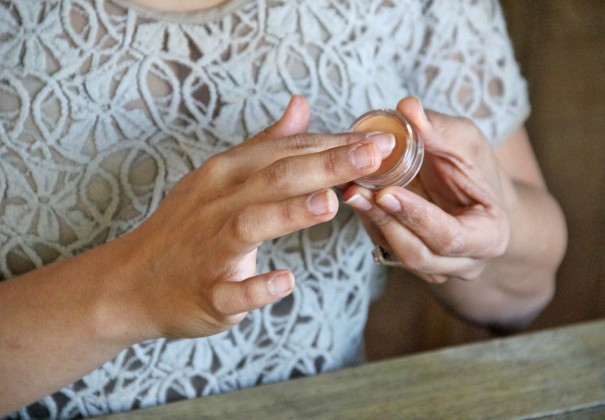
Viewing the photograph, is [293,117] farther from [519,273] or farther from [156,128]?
[519,273]

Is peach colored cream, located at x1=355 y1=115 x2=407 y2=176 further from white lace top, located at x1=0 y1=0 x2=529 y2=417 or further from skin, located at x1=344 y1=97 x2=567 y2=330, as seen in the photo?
white lace top, located at x1=0 y1=0 x2=529 y2=417

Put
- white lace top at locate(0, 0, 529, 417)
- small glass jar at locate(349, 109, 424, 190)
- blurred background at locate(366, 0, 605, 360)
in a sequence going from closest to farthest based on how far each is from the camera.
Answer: small glass jar at locate(349, 109, 424, 190) → white lace top at locate(0, 0, 529, 417) → blurred background at locate(366, 0, 605, 360)

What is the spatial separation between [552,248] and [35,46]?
25.4 inches

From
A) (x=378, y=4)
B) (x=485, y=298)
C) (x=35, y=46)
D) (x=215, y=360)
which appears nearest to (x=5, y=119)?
(x=35, y=46)

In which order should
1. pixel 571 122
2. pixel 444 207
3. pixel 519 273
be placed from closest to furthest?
pixel 444 207 → pixel 519 273 → pixel 571 122

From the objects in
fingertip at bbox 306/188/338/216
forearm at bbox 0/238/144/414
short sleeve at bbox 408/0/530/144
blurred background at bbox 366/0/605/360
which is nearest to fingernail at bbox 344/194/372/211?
fingertip at bbox 306/188/338/216

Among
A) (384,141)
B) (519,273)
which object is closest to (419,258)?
(384,141)

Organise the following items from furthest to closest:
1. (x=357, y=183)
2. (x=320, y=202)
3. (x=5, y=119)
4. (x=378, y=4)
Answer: (x=378, y=4), (x=5, y=119), (x=357, y=183), (x=320, y=202)

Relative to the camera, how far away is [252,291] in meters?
0.55

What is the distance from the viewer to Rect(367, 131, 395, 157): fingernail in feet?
2.01

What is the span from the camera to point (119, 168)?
80 cm

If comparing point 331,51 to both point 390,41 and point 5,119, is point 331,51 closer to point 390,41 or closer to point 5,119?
point 390,41

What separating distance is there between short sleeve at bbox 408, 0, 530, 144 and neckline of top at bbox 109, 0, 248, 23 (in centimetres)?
25

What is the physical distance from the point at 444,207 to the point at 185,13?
1.15 feet
